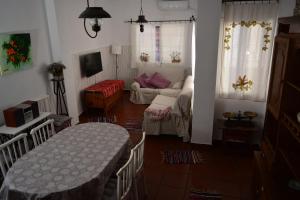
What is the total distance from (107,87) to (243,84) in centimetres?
289

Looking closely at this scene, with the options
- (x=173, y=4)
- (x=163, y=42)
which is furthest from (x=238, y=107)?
(x=173, y=4)

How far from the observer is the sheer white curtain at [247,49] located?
3.10 metres

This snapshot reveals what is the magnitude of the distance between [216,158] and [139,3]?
4.23 metres

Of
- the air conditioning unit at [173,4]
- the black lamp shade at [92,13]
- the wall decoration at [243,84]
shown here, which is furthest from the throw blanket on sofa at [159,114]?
the air conditioning unit at [173,4]

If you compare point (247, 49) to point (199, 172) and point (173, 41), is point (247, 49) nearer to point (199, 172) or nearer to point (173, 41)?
point (199, 172)

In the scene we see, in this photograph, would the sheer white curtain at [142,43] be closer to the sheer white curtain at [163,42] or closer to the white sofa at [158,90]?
the sheer white curtain at [163,42]

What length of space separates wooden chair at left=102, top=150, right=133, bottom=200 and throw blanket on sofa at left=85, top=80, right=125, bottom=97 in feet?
9.73

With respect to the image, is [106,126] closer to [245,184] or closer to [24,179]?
[24,179]

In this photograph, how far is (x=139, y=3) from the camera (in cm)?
582

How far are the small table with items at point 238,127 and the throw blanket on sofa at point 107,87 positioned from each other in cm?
251

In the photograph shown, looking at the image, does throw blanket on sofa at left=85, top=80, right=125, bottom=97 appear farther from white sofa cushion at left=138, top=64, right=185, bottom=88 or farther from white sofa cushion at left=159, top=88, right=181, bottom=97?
white sofa cushion at left=159, top=88, right=181, bottom=97

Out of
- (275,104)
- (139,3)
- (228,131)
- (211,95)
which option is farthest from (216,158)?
(139,3)

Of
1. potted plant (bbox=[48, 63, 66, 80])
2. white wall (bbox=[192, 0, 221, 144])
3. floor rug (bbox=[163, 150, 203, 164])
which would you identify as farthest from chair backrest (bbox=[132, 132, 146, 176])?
potted plant (bbox=[48, 63, 66, 80])

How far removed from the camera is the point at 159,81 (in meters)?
5.74
